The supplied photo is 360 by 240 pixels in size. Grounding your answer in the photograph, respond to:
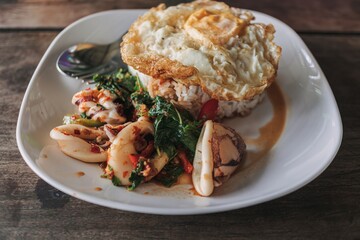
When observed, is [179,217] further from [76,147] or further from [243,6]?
[243,6]

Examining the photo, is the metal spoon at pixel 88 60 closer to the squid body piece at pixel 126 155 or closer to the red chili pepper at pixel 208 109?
the red chili pepper at pixel 208 109

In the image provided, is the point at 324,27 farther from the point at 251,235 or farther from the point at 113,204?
the point at 113,204

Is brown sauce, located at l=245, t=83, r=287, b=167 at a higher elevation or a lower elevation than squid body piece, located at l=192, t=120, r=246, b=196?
lower

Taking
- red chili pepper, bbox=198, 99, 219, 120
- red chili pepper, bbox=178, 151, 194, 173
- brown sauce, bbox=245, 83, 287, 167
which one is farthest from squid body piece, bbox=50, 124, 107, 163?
brown sauce, bbox=245, 83, 287, 167

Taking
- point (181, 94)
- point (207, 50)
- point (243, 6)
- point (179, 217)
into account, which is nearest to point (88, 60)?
point (181, 94)

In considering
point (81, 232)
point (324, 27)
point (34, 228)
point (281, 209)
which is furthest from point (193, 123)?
point (324, 27)

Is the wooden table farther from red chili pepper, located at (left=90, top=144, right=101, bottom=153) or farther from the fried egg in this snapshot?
the fried egg
